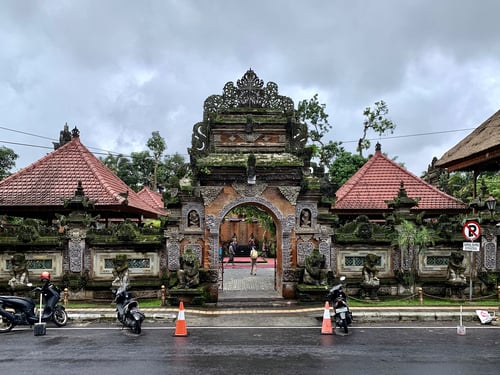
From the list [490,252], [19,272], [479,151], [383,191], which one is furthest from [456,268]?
[19,272]

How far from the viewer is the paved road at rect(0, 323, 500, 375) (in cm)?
745

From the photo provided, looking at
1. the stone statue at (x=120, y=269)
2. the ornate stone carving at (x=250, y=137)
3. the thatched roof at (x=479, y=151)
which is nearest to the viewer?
the stone statue at (x=120, y=269)

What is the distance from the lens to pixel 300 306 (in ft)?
44.1

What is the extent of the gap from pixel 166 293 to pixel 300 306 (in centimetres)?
413

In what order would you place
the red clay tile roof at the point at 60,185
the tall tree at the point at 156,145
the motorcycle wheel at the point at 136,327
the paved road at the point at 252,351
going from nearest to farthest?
the paved road at the point at 252,351 → the motorcycle wheel at the point at 136,327 → the red clay tile roof at the point at 60,185 → the tall tree at the point at 156,145

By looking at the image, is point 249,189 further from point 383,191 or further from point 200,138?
point 383,191

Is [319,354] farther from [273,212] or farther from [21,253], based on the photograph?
[21,253]

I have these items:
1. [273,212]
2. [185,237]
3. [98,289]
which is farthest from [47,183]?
[273,212]

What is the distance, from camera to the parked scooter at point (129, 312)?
10.2 m

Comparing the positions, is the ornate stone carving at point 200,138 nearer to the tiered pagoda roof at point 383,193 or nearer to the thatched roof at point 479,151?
the tiered pagoda roof at point 383,193

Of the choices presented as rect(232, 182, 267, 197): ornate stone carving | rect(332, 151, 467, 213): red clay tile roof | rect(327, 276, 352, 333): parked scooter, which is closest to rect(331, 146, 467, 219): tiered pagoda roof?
rect(332, 151, 467, 213): red clay tile roof

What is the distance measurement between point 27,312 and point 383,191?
49.0 feet

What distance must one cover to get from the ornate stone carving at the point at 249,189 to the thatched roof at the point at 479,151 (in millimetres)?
8676

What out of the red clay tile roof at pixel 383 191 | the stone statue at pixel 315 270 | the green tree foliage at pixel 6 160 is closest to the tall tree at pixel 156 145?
Result: the green tree foliage at pixel 6 160
